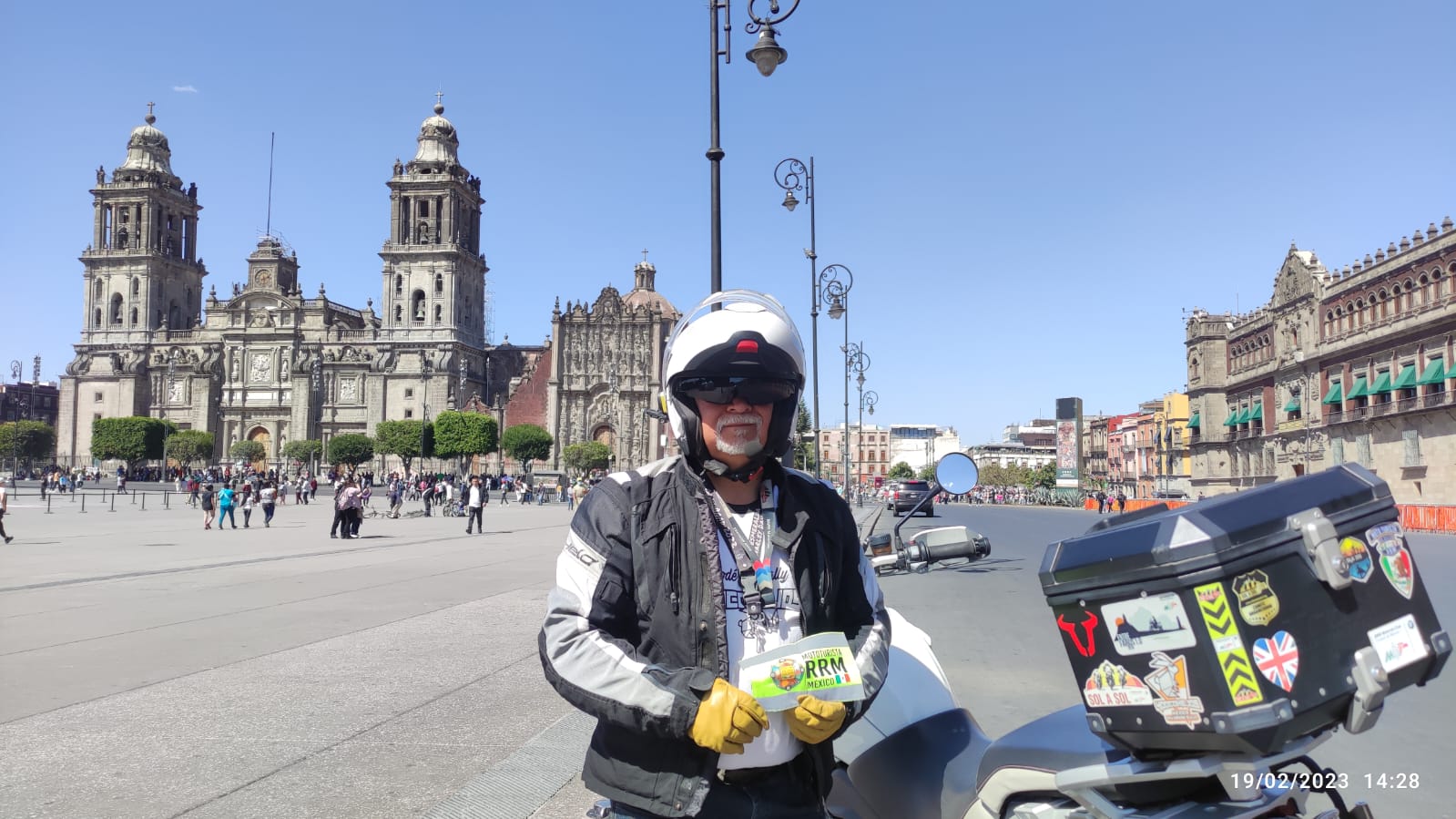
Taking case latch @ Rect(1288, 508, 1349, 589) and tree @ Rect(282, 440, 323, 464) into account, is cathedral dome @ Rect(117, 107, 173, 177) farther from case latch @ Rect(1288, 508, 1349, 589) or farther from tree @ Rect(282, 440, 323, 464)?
case latch @ Rect(1288, 508, 1349, 589)

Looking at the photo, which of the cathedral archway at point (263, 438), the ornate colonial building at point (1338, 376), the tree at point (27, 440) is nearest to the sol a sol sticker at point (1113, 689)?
the ornate colonial building at point (1338, 376)

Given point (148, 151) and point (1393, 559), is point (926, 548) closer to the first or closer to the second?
point (1393, 559)

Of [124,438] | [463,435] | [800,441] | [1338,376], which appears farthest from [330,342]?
[1338,376]

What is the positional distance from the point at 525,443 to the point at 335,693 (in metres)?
67.8

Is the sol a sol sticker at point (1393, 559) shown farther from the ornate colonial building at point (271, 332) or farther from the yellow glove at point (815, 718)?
the ornate colonial building at point (271, 332)

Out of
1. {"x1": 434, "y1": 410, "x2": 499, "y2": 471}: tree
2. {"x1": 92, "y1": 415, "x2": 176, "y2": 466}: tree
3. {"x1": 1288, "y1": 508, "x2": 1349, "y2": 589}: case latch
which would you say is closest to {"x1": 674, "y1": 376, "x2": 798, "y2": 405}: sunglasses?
{"x1": 1288, "y1": 508, "x2": 1349, "y2": 589}: case latch

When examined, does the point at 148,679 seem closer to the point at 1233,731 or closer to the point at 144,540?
the point at 1233,731

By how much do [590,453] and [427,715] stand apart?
6710 cm

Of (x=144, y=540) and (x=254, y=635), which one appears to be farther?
(x=144, y=540)

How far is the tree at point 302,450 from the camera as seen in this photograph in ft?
251

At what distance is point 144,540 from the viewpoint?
18.5 m

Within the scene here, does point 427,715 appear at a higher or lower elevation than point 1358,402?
lower

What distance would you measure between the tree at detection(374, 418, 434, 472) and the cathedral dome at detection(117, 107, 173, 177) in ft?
125

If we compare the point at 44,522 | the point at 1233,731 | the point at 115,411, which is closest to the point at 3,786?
the point at 1233,731
